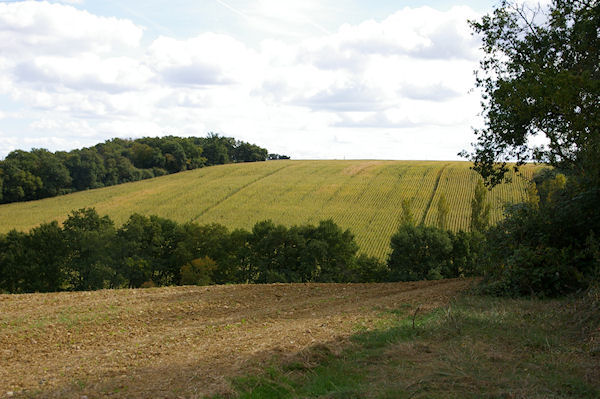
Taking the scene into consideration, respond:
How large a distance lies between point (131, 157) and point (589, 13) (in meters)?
94.4

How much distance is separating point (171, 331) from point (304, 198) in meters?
52.1

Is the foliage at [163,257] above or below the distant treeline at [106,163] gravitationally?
below

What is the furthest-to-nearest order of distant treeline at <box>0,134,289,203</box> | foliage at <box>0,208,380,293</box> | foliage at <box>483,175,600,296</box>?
1. distant treeline at <box>0,134,289,203</box>
2. foliage at <box>0,208,380,293</box>
3. foliage at <box>483,175,600,296</box>

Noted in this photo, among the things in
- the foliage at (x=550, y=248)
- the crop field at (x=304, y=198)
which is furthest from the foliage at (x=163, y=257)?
the foliage at (x=550, y=248)

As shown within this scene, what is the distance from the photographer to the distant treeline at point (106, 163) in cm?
7150

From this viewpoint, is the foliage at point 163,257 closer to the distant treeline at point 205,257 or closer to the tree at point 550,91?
the distant treeline at point 205,257

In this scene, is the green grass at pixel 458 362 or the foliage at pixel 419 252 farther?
the foliage at pixel 419 252

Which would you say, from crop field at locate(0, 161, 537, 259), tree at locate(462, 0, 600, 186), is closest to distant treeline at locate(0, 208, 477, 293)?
crop field at locate(0, 161, 537, 259)

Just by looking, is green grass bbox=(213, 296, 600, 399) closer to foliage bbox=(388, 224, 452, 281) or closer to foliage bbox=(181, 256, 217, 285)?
foliage bbox=(388, 224, 452, 281)

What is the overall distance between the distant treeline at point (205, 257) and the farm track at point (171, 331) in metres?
21.4

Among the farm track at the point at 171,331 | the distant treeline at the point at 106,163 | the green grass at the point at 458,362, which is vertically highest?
the distant treeline at the point at 106,163

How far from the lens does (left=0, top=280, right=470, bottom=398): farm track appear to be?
6701 millimetres

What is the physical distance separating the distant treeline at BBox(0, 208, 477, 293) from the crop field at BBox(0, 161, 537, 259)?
7.30m

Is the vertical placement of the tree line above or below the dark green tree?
above
